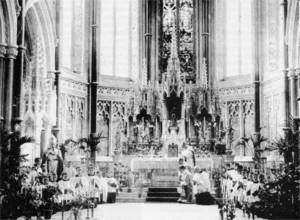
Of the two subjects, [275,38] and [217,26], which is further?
[217,26]

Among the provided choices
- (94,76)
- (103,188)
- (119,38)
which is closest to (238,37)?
(119,38)

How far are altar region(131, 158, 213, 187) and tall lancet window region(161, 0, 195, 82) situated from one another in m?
6.18

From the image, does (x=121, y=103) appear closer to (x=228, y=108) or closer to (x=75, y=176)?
(x=228, y=108)

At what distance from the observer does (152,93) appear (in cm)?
2541

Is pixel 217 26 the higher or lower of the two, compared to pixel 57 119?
higher

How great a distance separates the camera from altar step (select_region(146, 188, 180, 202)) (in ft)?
68.1

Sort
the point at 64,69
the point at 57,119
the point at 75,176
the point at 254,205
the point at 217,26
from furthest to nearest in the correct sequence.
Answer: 1. the point at 217,26
2. the point at 64,69
3. the point at 57,119
4. the point at 75,176
5. the point at 254,205

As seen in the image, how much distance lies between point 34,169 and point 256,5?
1484 centimetres

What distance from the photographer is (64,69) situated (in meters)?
24.3

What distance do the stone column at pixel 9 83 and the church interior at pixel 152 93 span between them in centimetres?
5

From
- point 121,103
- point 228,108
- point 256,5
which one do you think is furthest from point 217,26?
point 121,103

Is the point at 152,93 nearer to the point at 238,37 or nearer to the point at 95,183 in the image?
the point at 238,37

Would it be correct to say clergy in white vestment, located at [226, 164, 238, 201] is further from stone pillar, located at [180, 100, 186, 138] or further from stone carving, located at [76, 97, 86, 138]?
stone carving, located at [76, 97, 86, 138]

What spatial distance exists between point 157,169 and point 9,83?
749 cm
